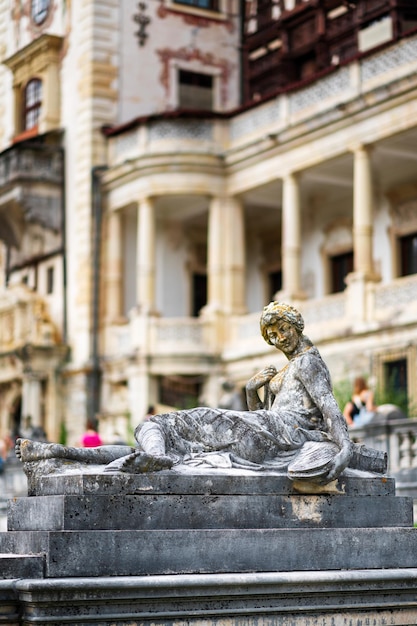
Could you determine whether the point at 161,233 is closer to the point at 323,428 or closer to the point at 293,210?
the point at 293,210

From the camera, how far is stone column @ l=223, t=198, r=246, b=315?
111ft

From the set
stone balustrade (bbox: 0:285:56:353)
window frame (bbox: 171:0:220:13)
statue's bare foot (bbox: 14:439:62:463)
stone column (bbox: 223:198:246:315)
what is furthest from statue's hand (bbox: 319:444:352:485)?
window frame (bbox: 171:0:220:13)

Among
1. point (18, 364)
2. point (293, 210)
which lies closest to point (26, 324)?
point (18, 364)

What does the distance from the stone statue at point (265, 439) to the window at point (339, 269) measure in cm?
2686

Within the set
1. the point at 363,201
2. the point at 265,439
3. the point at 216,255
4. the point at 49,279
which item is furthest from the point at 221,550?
the point at 49,279

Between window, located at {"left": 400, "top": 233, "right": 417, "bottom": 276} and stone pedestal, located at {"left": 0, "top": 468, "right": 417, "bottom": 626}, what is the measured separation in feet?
83.3

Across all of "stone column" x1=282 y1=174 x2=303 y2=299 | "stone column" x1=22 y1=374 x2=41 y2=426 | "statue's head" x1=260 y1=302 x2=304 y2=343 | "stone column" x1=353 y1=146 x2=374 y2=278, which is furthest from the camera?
"stone column" x1=22 y1=374 x2=41 y2=426

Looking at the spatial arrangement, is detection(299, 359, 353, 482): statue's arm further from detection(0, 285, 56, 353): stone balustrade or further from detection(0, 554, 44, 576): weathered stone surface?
detection(0, 285, 56, 353): stone balustrade

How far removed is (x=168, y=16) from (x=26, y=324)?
31.1 feet

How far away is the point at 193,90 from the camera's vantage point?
3816 centimetres

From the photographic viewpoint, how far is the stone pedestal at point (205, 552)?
6.91 meters

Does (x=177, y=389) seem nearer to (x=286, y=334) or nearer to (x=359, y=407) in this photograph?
(x=359, y=407)

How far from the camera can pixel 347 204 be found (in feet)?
115

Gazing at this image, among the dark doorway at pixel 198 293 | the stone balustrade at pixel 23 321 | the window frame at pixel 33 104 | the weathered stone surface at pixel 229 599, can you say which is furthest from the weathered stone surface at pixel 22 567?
the window frame at pixel 33 104
